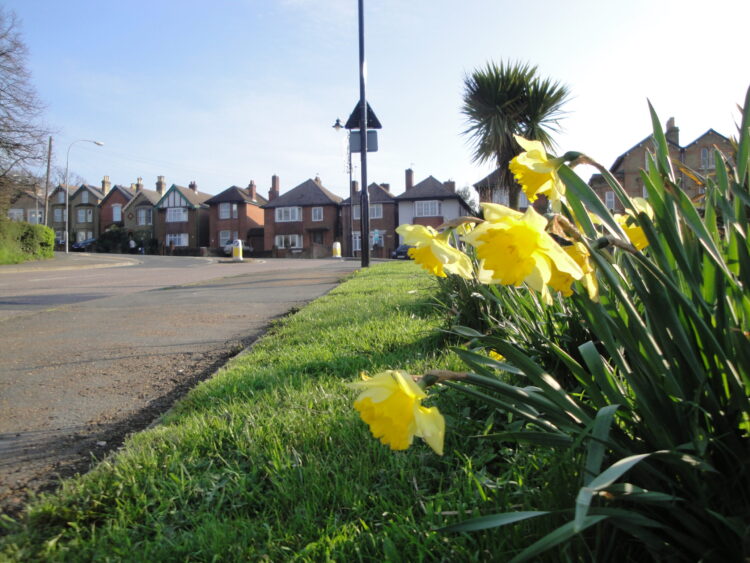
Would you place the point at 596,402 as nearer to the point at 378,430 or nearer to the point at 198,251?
the point at 378,430

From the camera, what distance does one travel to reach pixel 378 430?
1.01 metres

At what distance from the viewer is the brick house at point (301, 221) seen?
171 feet

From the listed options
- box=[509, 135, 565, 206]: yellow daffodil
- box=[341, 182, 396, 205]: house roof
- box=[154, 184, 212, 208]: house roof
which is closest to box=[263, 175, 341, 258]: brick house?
→ box=[341, 182, 396, 205]: house roof

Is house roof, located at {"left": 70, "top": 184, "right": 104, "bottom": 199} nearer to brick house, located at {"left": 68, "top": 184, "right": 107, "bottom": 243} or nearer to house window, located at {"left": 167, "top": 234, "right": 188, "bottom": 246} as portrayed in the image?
brick house, located at {"left": 68, "top": 184, "right": 107, "bottom": 243}

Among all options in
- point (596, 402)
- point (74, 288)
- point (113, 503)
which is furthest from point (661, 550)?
point (74, 288)

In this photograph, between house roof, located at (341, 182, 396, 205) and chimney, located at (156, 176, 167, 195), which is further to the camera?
chimney, located at (156, 176, 167, 195)

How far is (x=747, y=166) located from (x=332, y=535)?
4.75 ft

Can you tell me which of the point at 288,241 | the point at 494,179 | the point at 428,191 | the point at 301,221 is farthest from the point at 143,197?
the point at 494,179

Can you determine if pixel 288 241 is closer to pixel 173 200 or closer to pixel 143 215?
pixel 173 200

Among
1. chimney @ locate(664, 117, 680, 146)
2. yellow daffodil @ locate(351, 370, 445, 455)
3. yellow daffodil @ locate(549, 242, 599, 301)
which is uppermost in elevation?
chimney @ locate(664, 117, 680, 146)

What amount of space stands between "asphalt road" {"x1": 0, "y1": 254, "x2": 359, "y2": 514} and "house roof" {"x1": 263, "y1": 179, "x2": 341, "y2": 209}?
44278mm

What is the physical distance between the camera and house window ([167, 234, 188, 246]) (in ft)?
190

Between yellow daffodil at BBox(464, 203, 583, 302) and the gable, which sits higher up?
the gable

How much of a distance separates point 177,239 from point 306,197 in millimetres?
16295
